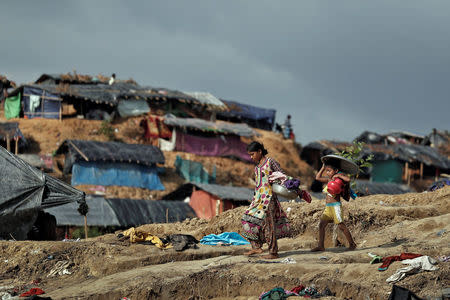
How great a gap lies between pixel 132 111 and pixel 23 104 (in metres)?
6.86

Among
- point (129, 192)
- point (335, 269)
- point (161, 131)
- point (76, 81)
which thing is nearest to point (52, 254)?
point (335, 269)

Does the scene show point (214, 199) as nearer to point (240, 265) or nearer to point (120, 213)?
point (120, 213)

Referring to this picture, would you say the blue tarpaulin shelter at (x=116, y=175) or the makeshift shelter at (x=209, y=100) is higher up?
the makeshift shelter at (x=209, y=100)

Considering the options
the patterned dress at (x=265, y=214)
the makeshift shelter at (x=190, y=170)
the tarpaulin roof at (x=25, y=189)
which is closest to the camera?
the patterned dress at (x=265, y=214)

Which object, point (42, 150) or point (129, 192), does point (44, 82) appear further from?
point (129, 192)

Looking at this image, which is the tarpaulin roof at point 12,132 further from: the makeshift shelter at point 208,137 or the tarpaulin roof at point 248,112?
the tarpaulin roof at point 248,112

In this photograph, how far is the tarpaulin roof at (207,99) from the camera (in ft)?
135

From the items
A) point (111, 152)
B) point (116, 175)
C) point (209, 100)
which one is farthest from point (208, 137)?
point (116, 175)

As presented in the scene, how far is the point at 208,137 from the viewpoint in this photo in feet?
119

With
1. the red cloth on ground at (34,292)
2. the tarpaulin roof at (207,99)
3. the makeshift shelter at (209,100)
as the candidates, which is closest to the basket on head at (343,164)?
the red cloth on ground at (34,292)

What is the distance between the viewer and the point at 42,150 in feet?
103

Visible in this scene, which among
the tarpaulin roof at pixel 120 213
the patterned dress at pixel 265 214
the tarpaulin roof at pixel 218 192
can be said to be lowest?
the tarpaulin roof at pixel 120 213

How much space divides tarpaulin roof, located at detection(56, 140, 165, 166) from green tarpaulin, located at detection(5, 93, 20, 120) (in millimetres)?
6588

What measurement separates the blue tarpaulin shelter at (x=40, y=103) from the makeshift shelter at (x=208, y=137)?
276 inches
